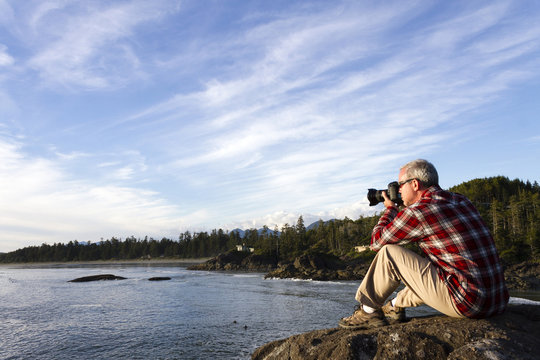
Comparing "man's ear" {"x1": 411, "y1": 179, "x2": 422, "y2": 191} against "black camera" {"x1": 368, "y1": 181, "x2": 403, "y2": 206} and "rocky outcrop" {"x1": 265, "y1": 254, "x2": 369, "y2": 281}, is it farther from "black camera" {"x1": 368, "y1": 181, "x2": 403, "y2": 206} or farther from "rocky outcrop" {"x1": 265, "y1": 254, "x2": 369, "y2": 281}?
"rocky outcrop" {"x1": 265, "y1": 254, "x2": 369, "y2": 281}

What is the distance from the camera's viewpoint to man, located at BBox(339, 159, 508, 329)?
404 centimetres

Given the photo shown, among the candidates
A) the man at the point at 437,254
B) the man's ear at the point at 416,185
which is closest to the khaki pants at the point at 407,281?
the man at the point at 437,254

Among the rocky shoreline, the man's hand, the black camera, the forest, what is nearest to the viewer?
the black camera

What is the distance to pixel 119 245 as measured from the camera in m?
183

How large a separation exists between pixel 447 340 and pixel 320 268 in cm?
6558

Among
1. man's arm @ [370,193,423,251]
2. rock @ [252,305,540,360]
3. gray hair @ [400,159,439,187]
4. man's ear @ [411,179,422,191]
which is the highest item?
gray hair @ [400,159,439,187]

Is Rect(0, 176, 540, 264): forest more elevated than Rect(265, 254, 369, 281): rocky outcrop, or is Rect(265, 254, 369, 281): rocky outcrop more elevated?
Rect(0, 176, 540, 264): forest

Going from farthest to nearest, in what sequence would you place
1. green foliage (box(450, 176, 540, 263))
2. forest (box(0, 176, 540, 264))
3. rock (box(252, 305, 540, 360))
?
1. forest (box(0, 176, 540, 264))
2. green foliage (box(450, 176, 540, 263))
3. rock (box(252, 305, 540, 360))

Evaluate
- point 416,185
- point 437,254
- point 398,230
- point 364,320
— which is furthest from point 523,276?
point 398,230

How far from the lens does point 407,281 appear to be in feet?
15.2

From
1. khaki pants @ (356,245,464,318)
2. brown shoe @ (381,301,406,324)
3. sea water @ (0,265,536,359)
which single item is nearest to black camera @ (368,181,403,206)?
khaki pants @ (356,245,464,318)

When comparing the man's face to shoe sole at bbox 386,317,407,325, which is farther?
shoe sole at bbox 386,317,407,325

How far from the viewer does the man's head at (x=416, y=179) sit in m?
4.46

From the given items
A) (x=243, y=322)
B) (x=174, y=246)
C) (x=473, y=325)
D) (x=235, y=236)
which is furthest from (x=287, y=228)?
(x=473, y=325)
